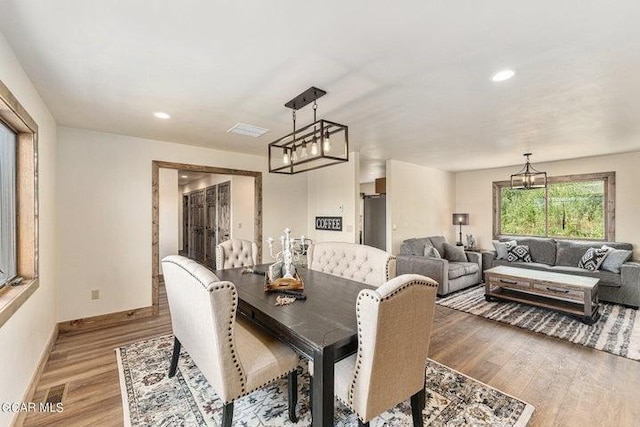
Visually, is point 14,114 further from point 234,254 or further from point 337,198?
point 337,198

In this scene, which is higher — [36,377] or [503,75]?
[503,75]

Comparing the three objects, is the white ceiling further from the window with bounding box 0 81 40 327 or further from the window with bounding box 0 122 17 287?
the window with bounding box 0 122 17 287

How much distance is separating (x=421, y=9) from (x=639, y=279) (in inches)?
205

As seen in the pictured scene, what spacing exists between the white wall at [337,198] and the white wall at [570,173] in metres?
3.63

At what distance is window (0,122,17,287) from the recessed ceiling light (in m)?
3.49

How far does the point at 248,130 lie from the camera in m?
3.47

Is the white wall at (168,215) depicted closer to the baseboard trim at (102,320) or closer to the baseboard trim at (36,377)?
the baseboard trim at (102,320)

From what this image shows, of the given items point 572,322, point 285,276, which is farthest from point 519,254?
point 285,276

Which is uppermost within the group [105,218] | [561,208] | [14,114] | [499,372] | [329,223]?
[14,114]

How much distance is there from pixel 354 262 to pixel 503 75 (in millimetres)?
1994

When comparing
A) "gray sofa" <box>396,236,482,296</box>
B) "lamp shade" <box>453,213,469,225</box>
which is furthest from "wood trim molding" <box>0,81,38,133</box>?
"lamp shade" <box>453,213,469,225</box>

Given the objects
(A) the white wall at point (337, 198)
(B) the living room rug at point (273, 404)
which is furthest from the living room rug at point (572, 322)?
(A) the white wall at point (337, 198)

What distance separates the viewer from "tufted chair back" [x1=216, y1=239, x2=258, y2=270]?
11.2 feet

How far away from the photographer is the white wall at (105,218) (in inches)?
133
